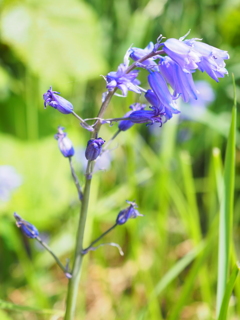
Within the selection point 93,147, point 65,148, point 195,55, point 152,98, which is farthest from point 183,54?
point 65,148

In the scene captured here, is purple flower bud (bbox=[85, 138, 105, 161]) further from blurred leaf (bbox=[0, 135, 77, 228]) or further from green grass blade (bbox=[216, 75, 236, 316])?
blurred leaf (bbox=[0, 135, 77, 228])

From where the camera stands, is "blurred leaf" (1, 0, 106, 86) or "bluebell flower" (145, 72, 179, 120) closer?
"bluebell flower" (145, 72, 179, 120)

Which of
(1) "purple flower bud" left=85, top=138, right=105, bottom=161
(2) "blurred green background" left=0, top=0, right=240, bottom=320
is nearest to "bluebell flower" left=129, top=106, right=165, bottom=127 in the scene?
(1) "purple flower bud" left=85, top=138, right=105, bottom=161

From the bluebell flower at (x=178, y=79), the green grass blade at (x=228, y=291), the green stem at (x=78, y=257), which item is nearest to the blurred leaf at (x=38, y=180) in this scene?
the green stem at (x=78, y=257)

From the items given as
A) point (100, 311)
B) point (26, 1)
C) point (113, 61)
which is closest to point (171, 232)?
point (100, 311)

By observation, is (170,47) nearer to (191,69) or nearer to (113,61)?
(191,69)

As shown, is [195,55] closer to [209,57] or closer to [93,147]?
[209,57]
